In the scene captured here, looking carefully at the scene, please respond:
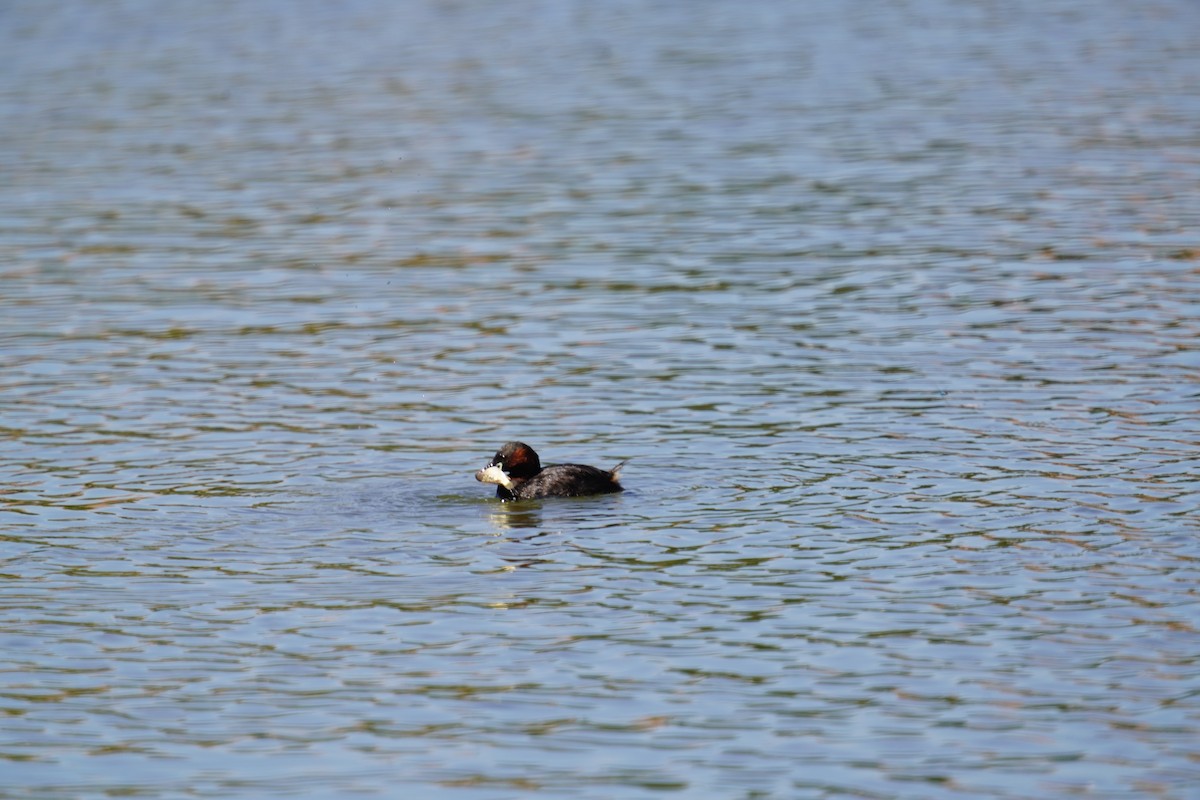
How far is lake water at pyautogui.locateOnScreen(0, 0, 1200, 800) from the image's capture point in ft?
35.2

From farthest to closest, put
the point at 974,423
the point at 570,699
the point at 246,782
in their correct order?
the point at 974,423 < the point at 570,699 < the point at 246,782

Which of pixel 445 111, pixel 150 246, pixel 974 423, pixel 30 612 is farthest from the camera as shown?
pixel 445 111

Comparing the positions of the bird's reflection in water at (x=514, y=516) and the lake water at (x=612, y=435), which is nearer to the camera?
the lake water at (x=612, y=435)

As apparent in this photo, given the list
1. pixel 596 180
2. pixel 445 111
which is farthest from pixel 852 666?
pixel 445 111

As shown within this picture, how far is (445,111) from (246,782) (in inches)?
1045

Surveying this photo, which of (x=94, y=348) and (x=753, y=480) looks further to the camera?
(x=94, y=348)

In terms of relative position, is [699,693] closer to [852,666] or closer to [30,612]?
[852,666]

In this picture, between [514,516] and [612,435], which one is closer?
[514,516]

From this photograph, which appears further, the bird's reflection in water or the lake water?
the bird's reflection in water

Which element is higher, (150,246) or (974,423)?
(150,246)

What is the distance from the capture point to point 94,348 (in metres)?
21.1

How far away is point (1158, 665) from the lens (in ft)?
36.9

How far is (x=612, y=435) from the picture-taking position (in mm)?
17422

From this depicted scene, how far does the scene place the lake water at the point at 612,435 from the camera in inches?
423
